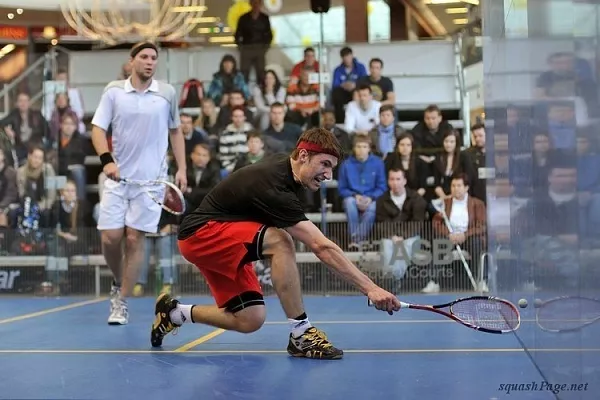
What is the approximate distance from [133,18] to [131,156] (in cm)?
570

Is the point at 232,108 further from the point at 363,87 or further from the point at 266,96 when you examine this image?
the point at 363,87

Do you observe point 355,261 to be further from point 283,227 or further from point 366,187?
point 283,227

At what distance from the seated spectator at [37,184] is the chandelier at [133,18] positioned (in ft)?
6.45

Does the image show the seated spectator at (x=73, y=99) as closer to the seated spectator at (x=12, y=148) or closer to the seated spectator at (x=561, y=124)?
the seated spectator at (x=12, y=148)

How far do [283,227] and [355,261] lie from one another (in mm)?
3773

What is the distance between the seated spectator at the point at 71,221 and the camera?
7.56 m

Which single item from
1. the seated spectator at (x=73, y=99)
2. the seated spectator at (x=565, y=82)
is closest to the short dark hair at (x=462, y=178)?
the seated spectator at (x=73, y=99)

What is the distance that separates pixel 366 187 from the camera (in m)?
7.40

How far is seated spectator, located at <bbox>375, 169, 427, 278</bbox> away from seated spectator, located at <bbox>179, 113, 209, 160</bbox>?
4.77 ft

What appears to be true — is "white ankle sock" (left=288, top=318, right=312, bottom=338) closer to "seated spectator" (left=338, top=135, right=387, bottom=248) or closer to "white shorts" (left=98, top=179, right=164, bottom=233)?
"white shorts" (left=98, top=179, right=164, bottom=233)

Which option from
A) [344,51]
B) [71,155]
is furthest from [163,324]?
[344,51]

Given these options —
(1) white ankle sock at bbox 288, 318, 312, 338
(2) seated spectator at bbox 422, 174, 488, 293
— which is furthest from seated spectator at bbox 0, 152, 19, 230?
(1) white ankle sock at bbox 288, 318, 312, 338

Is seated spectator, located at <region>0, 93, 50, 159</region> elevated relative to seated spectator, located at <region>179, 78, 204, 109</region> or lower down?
lower down

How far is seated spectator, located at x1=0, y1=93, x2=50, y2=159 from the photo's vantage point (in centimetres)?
768
